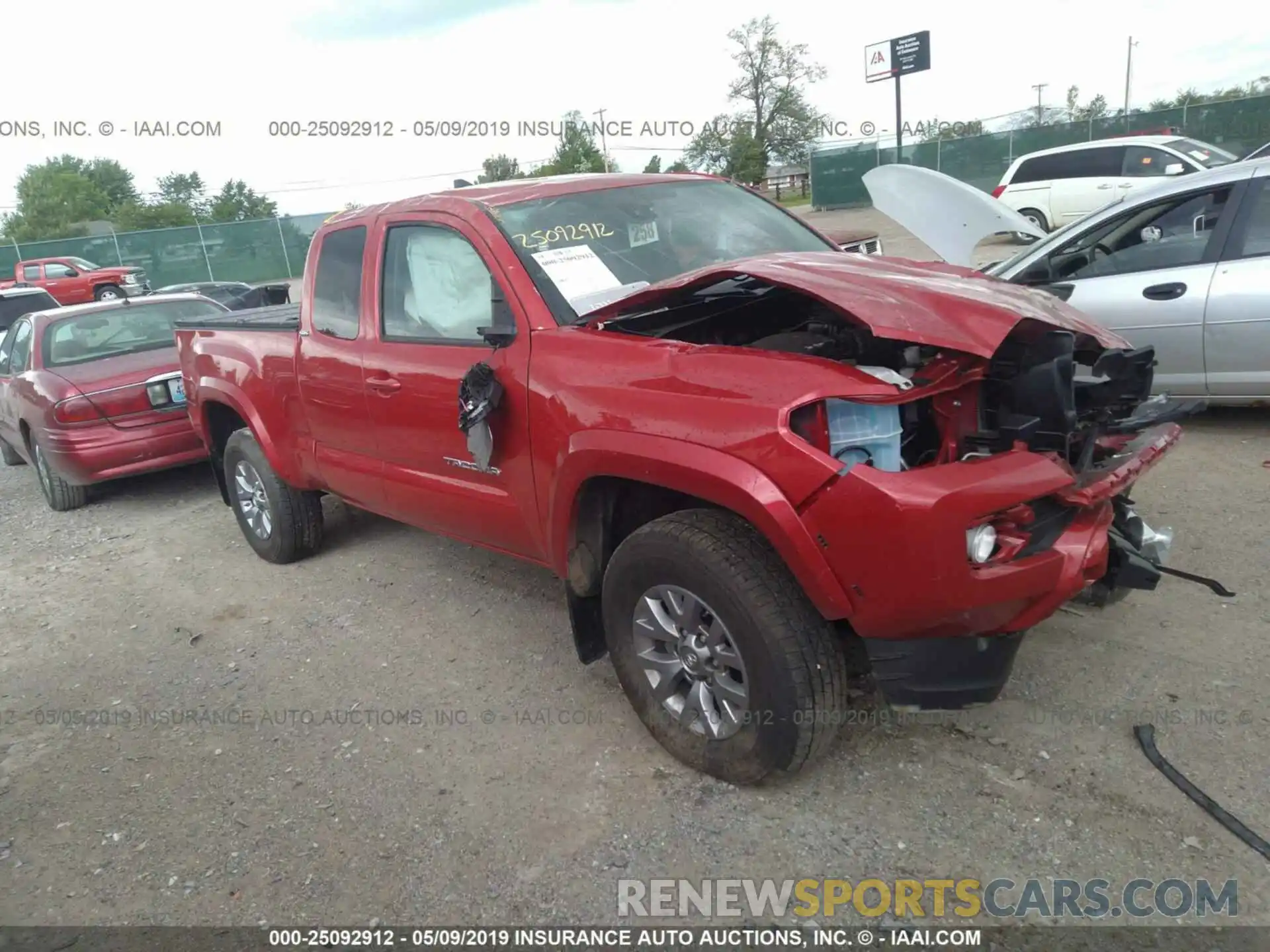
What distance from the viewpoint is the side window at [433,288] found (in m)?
3.46

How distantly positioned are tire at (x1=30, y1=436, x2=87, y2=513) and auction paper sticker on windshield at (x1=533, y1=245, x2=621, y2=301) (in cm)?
526

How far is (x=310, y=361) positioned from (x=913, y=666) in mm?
3163

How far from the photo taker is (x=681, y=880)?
8.26 ft

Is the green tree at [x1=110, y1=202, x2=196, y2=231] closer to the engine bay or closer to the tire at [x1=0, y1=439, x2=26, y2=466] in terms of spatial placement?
the tire at [x1=0, y1=439, x2=26, y2=466]

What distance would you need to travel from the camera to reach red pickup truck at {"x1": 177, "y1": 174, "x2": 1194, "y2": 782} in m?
2.34

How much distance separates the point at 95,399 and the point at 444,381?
4.22 meters

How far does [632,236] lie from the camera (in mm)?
3617

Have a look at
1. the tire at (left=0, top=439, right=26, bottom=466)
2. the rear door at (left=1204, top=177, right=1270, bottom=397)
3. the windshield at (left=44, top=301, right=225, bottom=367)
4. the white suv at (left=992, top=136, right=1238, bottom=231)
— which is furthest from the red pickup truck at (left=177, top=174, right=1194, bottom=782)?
the white suv at (left=992, top=136, right=1238, bottom=231)

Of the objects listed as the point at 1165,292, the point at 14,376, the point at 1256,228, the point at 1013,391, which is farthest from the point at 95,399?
the point at 1256,228

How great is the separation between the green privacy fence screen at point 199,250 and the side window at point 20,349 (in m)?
22.1

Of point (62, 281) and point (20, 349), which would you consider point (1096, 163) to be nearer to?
point (20, 349)

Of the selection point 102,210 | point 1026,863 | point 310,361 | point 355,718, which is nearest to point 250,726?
point 355,718

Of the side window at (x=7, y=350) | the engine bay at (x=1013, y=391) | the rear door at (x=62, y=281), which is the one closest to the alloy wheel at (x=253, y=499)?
the engine bay at (x=1013, y=391)

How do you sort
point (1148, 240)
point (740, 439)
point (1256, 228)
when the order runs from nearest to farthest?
point (740, 439) < point (1256, 228) < point (1148, 240)
